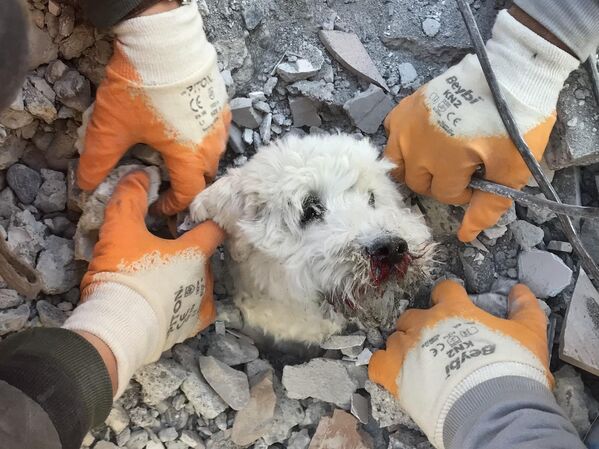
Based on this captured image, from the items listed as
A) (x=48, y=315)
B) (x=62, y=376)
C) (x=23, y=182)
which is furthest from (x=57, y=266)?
(x=62, y=376)

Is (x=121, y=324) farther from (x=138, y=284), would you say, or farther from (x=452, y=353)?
(x=452, y=353)

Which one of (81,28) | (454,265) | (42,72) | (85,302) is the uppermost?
(81,28)

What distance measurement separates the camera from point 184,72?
172 centimetres

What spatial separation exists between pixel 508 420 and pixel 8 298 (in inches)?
56.6

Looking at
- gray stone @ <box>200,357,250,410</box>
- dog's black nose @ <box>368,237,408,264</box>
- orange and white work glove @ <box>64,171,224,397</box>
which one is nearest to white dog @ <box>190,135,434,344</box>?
dog's black nose @ <box>368,237,408,264</box>

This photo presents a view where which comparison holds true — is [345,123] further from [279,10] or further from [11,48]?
[11,48]

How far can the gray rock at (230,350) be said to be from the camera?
6.74 ft

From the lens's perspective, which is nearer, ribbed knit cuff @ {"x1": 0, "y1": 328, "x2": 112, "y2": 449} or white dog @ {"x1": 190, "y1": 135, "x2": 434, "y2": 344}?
ribbed knit cuff @ {"x1": 0, "y1": 328, "x2": 112, "y2": 449}

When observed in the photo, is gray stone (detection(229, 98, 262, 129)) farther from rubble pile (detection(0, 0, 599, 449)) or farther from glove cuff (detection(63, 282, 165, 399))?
glove cuff (detection(63, 282, 165, 399))

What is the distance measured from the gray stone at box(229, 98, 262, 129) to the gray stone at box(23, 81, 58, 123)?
1.88ft

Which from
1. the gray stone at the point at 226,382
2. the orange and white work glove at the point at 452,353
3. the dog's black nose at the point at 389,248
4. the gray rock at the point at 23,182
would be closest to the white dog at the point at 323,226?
the dog's black nose at the point at 389,248

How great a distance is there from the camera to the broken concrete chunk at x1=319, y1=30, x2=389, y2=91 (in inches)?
85.7

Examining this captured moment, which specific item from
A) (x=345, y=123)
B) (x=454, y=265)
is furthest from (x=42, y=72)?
(x=454, y=265)

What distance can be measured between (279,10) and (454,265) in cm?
109
